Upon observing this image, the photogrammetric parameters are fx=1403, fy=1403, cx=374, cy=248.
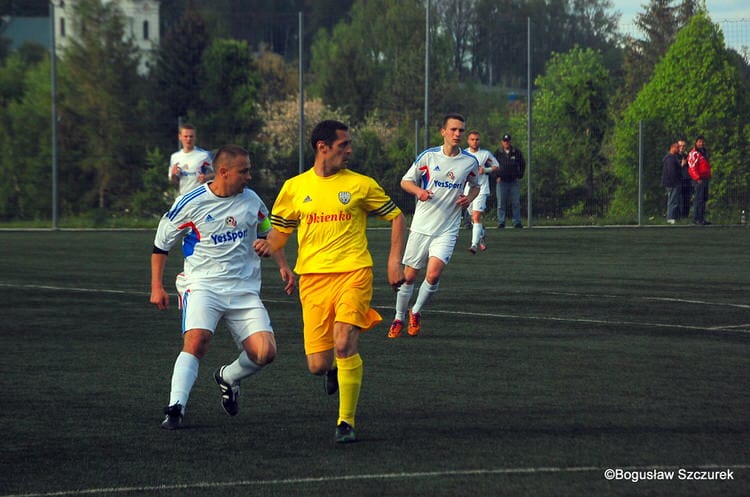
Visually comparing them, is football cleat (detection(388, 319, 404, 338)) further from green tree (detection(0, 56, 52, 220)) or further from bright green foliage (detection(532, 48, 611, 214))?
bright green foliage (detection(532, 48, 611, 214))

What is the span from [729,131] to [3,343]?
29167 mm

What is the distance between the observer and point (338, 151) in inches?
324

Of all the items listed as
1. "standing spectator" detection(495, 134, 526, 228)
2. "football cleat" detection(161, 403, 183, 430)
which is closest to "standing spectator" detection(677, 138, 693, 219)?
"standing spectator" detection(495, 134, 526, 228)

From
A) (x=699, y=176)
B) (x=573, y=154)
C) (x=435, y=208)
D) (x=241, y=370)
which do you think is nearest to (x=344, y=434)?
(x=241, y=370)

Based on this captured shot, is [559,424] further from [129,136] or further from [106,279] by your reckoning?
[129,136]

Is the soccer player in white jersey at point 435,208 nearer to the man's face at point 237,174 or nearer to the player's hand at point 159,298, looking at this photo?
the man's face at point 237,174

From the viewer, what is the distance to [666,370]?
10500mm

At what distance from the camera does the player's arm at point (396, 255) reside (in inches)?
319

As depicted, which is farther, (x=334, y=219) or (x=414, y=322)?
(x=414, y=322)

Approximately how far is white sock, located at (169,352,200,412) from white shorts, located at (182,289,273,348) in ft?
0.60

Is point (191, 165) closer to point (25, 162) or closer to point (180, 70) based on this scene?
point (25, 162)

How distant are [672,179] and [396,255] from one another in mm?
28380

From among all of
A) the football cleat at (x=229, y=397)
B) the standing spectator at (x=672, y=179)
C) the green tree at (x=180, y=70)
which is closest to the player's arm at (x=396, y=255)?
the football cleat at (x=229, y=397)

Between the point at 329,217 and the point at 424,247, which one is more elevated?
the point at 329,217
